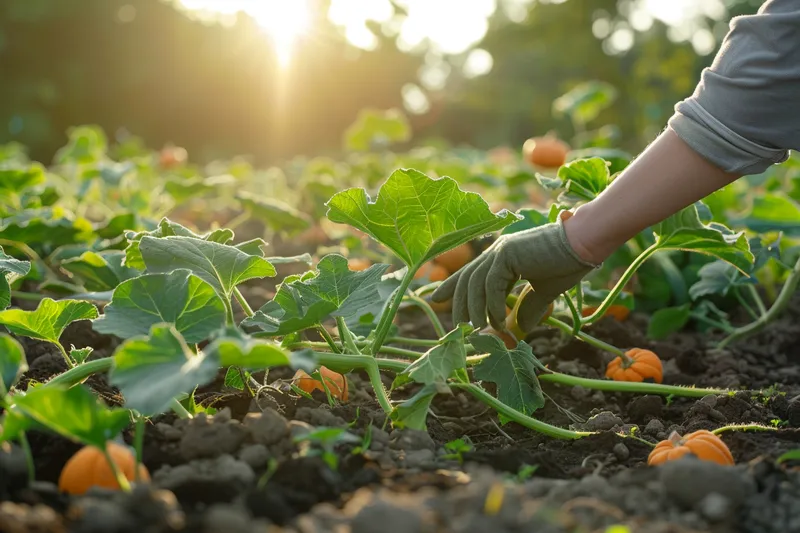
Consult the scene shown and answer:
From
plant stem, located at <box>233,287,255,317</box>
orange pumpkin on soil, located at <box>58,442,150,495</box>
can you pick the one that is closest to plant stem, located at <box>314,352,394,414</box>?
plant stem, located at <box>233,287,255,317</box>

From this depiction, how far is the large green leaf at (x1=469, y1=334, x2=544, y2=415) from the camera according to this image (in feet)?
5.95

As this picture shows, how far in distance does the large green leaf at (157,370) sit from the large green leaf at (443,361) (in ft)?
1.45

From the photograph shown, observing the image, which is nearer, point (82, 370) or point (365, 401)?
point (82, 370)

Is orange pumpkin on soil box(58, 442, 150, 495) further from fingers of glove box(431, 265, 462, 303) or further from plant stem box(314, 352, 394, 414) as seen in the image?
fingers of glove box(431, 265, 462, 303)

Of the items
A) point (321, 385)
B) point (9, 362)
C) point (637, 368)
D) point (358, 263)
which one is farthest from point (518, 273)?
point (358, 263)

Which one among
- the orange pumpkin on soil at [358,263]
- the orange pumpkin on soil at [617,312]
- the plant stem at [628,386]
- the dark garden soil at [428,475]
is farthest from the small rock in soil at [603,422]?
the orange pumpkin on soil at [358,263]

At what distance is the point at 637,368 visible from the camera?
2.28 m

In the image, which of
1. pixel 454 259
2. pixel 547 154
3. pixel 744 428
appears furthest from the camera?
pixel 547 154

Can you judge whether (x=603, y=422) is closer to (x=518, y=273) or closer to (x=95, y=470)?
(x=518, y=273)

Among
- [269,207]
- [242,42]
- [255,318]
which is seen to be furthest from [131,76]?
[255,318]

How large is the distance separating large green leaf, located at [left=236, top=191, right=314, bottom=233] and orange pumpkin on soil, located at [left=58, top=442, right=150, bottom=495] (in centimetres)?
180

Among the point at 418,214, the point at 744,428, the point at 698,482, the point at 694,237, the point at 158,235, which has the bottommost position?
the point at 744,428

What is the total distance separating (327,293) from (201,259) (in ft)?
0.82

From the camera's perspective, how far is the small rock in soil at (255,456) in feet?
4.58
